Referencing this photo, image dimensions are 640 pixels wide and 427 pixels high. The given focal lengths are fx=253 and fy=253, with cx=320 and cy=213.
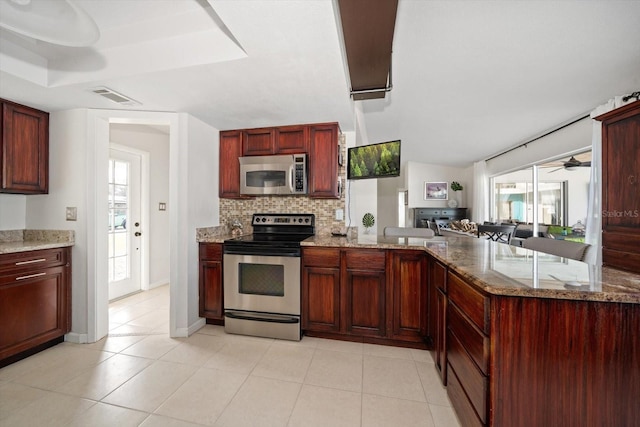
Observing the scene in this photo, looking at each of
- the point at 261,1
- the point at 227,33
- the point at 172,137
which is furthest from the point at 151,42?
the point at 261,1

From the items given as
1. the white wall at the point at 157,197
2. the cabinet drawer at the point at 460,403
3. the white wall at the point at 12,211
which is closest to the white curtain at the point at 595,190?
the cabinet drawer at the point at 460,403

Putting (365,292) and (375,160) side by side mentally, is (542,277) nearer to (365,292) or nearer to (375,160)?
(365,292)

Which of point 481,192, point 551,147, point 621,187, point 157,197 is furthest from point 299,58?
point 481,192

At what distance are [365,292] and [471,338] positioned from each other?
1156 mm

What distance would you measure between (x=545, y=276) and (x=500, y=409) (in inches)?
23.3

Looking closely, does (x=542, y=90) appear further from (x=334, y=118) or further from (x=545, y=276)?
(x=545, y=276)

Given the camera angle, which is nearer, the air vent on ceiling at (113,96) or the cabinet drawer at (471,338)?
the cabinet drawer at (471,338)

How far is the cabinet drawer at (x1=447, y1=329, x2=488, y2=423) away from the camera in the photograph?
1.07 metres

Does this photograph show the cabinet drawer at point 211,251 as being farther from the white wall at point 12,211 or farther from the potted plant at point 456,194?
the potted plant at point 456,194

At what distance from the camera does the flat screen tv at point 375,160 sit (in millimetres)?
2715

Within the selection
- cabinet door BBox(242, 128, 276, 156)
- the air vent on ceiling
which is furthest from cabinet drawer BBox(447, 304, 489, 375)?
the air vent on ceiling

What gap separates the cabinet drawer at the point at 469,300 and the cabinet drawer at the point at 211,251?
2150 mm

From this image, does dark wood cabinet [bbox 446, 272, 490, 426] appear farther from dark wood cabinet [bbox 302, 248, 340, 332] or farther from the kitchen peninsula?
dark wood cabinet [bbox 302, 248, 340, 332]

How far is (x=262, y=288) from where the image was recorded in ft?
8.27
